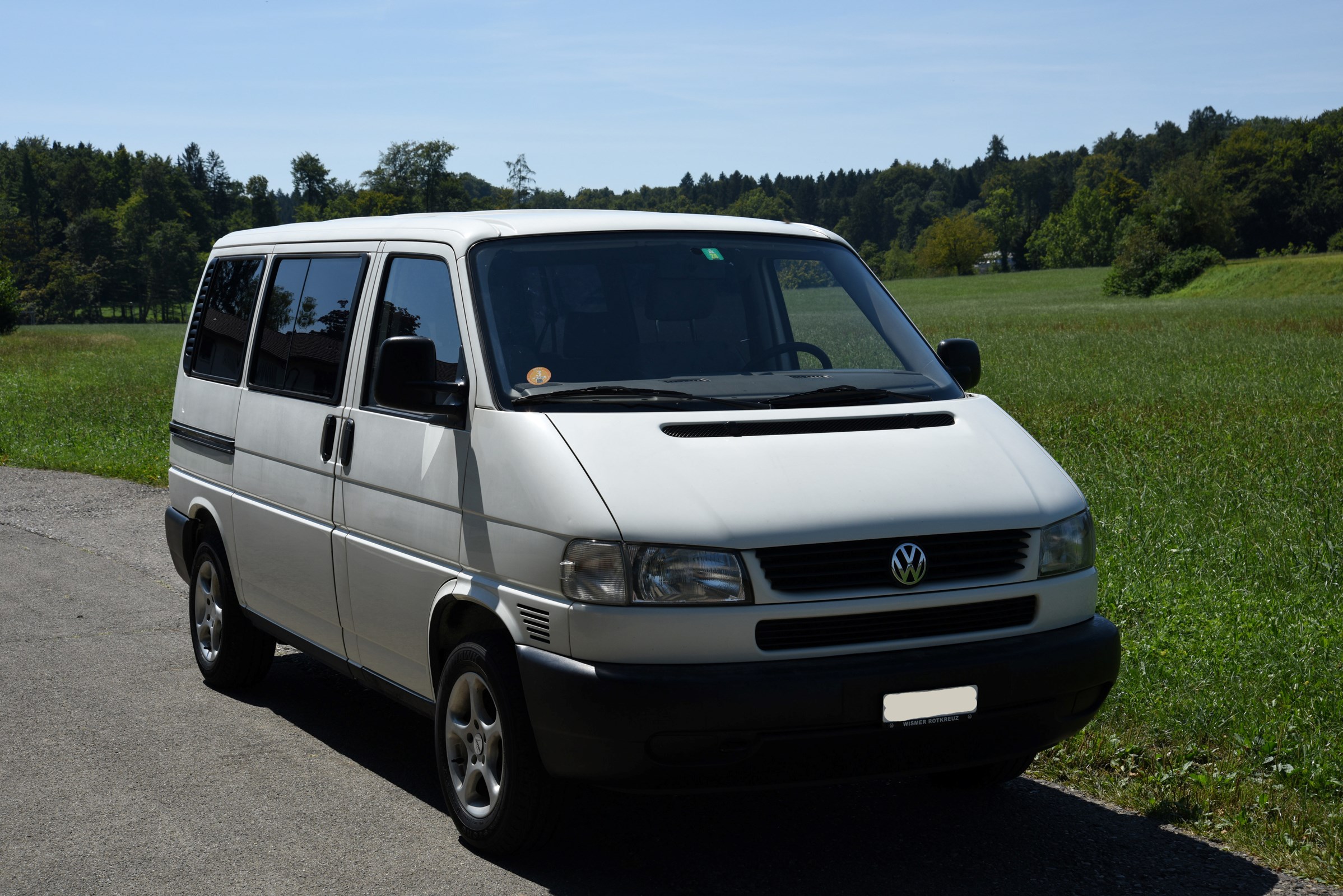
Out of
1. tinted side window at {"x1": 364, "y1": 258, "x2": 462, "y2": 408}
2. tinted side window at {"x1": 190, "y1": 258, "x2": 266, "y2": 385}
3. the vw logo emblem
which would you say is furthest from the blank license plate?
tinted side window at {"x1": 190, "y1": 258, "x2": 266, "y2": 385}

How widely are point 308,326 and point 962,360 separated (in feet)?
9.14

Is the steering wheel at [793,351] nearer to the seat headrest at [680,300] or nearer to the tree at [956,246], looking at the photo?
the seat headrest at [680,300]

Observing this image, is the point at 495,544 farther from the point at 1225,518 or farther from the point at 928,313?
the point at 928,313

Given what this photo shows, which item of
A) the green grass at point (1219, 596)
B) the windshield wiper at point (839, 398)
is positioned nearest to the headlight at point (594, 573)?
the windshield wiper at point (839, 398)

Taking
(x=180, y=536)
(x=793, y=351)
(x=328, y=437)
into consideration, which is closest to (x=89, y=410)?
(x=180, y=536)

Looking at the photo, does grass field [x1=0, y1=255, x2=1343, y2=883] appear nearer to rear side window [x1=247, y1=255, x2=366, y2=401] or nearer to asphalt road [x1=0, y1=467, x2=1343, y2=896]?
asphalt road [x1=0, y1=467, x2=1343, y2=896]

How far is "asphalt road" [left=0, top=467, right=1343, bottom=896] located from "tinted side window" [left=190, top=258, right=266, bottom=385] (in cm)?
165

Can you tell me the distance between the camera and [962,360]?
5430mm

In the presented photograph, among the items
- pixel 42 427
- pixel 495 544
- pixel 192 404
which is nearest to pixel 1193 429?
pixel 192 404

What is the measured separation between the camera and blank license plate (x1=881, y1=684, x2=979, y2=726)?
3.88 m

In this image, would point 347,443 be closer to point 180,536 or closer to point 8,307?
point 180,536

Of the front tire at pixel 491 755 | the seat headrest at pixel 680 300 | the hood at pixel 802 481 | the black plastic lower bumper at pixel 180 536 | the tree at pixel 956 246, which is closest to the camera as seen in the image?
the hood at pixel 802 481

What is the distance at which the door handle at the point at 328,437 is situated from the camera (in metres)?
5.25

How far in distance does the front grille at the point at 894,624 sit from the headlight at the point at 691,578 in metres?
0.14
